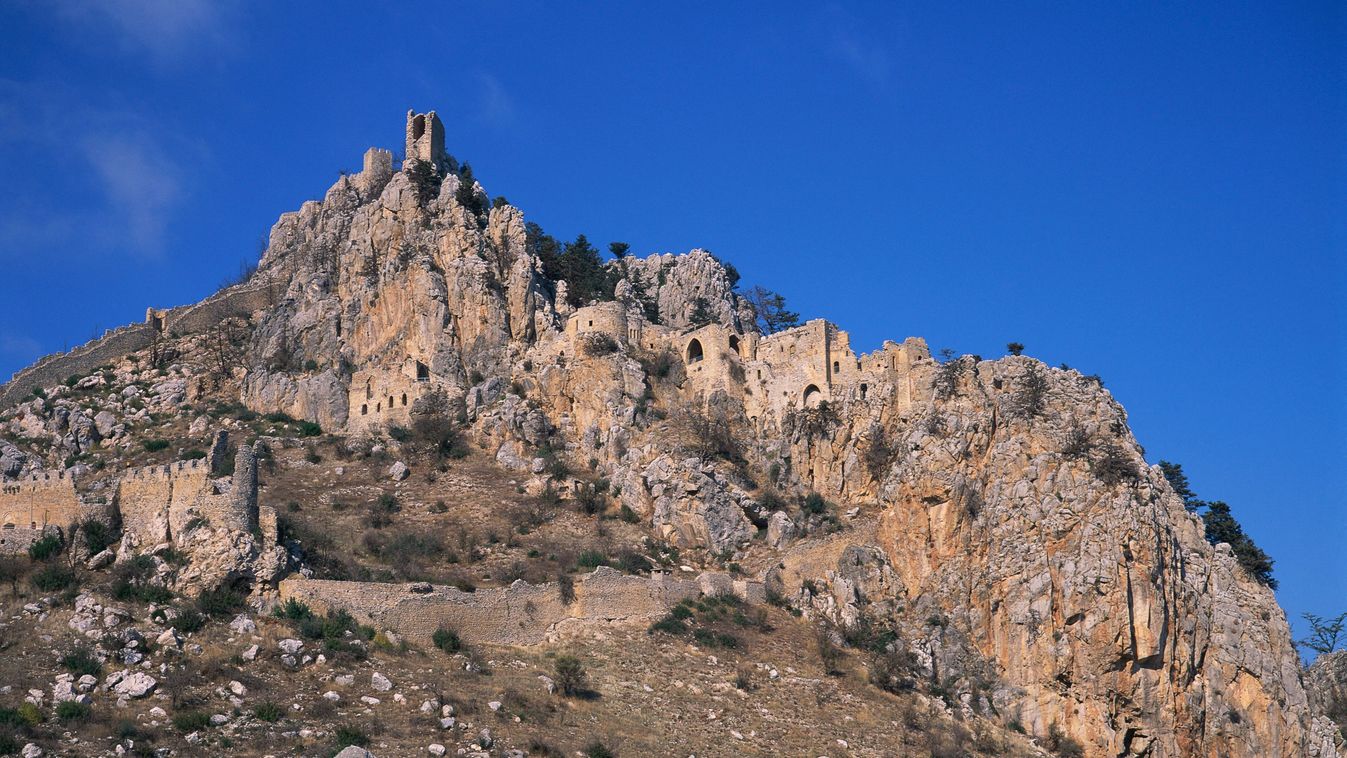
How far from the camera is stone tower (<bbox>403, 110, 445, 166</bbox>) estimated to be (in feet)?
250

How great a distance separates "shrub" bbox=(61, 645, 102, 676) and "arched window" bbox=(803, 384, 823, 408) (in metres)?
31.0

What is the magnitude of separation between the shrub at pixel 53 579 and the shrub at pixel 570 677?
13.1m

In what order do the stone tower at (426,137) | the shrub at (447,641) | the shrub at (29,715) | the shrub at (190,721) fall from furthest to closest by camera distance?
the stone tower at (426,137)
the shrub at (447,641)
the shrub at (190,721)
the shrub at (29,715)

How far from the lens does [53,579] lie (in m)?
39.6

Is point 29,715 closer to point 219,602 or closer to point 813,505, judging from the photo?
→ point 219,602

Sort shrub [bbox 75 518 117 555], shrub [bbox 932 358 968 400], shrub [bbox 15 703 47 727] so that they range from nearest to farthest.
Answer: shrub [bbox 15 703 47 727] < shrub [bbox 75 518 117 555] < shrub [bbox 932 358 968 400]

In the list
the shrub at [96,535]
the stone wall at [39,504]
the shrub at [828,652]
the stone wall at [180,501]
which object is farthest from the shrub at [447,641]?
the shrub at [828,652]

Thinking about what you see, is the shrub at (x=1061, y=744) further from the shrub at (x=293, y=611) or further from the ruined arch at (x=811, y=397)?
the shrub at (x=293, y=611)

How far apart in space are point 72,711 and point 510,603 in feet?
44.1

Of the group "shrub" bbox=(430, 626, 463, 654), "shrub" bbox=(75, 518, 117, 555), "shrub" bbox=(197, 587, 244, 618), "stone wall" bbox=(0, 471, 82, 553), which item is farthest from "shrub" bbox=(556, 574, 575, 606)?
"stone wall" bbox=(0, 471, 82, 553)

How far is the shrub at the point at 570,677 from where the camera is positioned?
4009 centimetres

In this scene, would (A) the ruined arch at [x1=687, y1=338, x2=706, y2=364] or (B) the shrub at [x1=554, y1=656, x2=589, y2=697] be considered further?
(A) the ruined arch at [x1=687, y1=338, x2=706, y2=364]

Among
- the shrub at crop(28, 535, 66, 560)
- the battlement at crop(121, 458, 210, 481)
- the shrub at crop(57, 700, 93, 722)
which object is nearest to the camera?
the shrub at crop(57, 700, 93, 722)

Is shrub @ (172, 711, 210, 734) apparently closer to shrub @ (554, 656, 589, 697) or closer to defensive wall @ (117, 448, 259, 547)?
defensive wall @ (117, 448, 259, 547)
